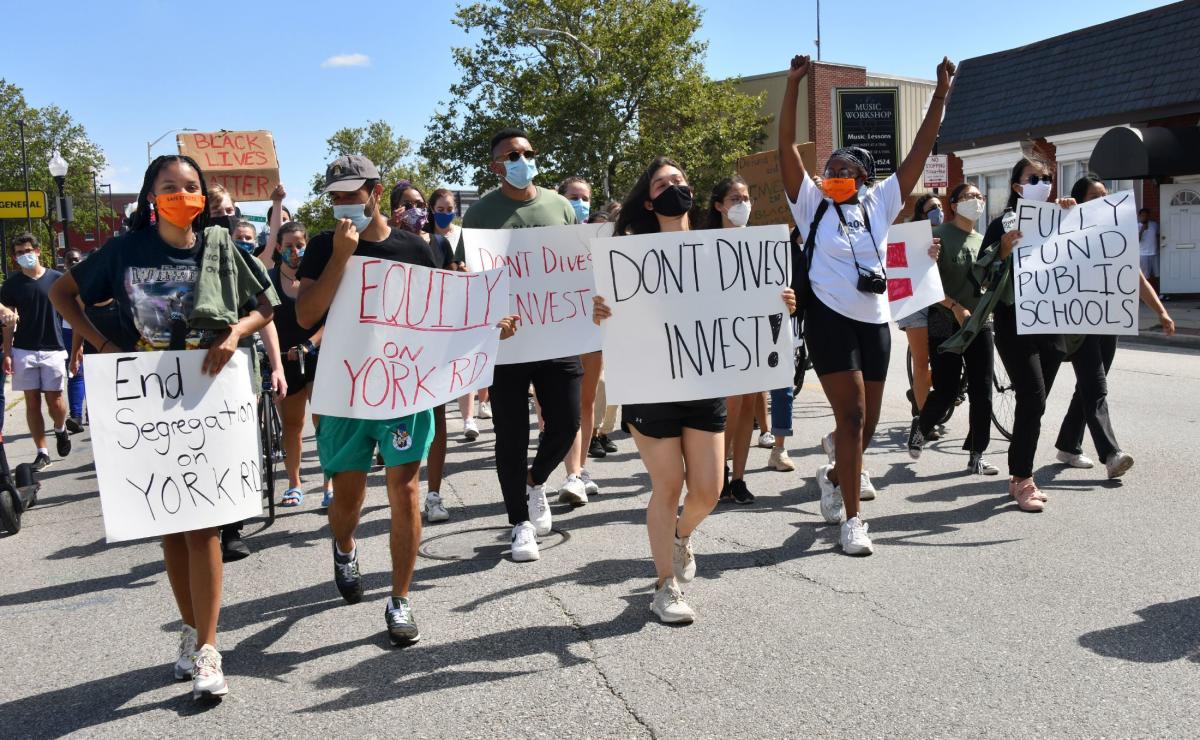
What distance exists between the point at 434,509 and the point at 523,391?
4.22 ft

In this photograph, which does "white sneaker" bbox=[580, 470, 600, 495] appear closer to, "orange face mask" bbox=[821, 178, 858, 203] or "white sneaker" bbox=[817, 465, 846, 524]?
"white sneaker" bbox=[817, 465, 846, 524]

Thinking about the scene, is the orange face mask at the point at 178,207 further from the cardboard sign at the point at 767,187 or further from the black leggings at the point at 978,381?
the cardboard sign at the point at 767,187

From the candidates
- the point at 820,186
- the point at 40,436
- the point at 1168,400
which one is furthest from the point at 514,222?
the point at 1168,400

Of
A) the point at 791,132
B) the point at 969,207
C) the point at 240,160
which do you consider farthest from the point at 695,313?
the point at 240,160

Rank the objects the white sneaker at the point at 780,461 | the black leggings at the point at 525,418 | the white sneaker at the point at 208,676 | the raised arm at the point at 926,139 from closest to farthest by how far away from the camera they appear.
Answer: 1. the white sneaker at the point at 208,676
2. the raised arm at the point at 926,139
3. the black leggings at the point at 525,418
4. the white sneaker at the point at 780,461

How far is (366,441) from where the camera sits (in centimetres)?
455

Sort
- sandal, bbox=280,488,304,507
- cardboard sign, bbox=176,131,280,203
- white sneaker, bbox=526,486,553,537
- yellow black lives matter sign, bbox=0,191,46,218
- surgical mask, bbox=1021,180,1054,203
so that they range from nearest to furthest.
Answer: white sneaker, bbox=526,486,553,537
surgical mask, bbox=1021,180,1054,203
sandal, bbox=280,488,304,507
cardboard sign, bbox=176,131,280,203
yellow black lives matter sign, bbox=0,191,46,218

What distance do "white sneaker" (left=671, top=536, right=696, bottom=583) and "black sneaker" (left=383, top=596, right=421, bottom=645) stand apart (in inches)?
47.5

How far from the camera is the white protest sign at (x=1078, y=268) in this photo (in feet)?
21.6

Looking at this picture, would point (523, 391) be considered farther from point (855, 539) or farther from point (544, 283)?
point (855, 539)

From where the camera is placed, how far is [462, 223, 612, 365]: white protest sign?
5.80 meters

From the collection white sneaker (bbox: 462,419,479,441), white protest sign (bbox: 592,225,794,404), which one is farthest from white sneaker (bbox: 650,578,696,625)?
white sneaker (bbox: 462,419,479,441)

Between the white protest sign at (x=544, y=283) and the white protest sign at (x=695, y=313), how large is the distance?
1.22m

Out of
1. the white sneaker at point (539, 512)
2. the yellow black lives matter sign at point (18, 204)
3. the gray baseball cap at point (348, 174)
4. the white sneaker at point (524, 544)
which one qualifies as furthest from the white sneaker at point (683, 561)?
the yellow black lives matter sign at point (18, 204)
